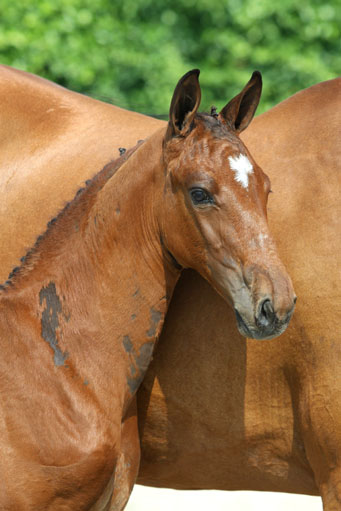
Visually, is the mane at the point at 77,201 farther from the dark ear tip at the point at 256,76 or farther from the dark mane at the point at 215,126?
the dark ear tip at the point at 256,76

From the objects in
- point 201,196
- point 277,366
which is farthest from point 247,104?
point 277,366

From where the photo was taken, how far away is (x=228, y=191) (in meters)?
2.78

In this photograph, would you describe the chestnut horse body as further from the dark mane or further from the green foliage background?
the green foliage background

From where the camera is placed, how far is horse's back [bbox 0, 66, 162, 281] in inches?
144

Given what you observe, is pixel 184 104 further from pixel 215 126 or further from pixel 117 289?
pixel 117 289

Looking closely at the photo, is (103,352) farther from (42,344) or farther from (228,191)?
(228,191)

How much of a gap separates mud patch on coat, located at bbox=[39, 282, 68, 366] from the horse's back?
1.75 feet

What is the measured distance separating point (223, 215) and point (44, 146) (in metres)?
1.40

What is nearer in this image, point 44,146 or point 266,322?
point 266,322

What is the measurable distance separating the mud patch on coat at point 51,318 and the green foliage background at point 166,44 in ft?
16.1

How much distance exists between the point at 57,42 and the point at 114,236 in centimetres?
530

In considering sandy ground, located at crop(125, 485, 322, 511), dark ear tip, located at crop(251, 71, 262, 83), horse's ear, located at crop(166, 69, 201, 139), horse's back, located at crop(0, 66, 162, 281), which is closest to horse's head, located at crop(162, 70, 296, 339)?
horse's ear, located at crop(166, 69, 201, 139)

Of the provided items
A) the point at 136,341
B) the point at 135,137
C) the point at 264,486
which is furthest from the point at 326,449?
the point at 135,137

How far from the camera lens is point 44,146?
390cm
